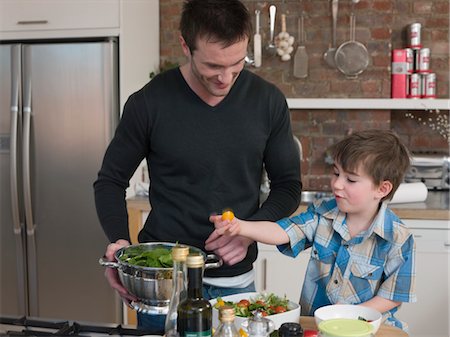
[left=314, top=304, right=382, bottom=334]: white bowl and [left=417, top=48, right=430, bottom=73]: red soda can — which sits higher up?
[left=417, top=48, right=430, bottom=73]: red soda can

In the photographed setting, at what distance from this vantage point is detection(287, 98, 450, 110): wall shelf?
12.7 ft

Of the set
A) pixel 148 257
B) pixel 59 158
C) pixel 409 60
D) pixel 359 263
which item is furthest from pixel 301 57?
pixel 148 257

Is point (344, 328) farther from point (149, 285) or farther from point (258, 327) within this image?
point (149, 285)

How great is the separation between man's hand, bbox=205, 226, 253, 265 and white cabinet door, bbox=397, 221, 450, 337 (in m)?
1.77

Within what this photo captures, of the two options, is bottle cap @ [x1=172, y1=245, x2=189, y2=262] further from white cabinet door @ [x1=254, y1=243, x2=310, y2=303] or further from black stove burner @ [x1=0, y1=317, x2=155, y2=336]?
white cabinet door @ [x1=254, y1=243, x2=310, y2=303]

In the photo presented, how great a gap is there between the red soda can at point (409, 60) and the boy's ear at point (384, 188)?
2.20 meters

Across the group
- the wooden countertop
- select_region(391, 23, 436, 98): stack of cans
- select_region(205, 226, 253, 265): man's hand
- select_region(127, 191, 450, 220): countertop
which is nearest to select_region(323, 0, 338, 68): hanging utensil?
select_region(391, 23, 436, 98): stack of cans

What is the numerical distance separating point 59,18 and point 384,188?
8.22 ft

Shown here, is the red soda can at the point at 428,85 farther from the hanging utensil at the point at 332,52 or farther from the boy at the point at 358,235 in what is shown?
the boy at the point at 358,235

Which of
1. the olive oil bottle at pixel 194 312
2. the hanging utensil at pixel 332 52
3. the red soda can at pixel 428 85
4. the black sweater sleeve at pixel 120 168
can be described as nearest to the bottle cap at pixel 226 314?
the olive oil bottle at pixel 194 312

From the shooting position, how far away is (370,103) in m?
3.87

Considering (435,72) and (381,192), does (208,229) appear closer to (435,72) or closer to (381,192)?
(381,192)

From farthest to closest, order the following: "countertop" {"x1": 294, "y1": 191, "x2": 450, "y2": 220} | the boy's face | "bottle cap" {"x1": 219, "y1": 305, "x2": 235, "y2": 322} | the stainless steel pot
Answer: "countertop" {"x1": 294, "y1": 191, "x2": 450, "y2": 220} < the boy's face < the stainless steel pot < "bottle cap" {"x1": 219, "y1": 305, "x2": 235, "y2": 322}

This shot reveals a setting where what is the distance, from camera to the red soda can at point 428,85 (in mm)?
3943
